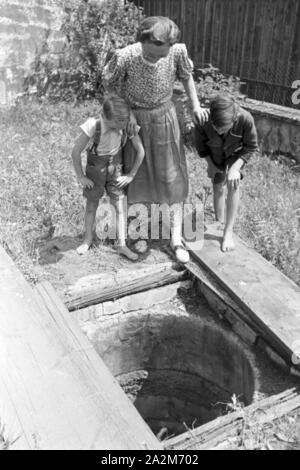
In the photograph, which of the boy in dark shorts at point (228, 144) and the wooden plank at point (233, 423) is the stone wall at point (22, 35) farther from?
the wooden plank at point (233, 423)

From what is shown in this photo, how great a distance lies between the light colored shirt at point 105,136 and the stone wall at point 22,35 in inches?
174

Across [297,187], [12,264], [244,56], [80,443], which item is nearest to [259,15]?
[244,56]

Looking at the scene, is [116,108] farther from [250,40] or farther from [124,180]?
[250,40]

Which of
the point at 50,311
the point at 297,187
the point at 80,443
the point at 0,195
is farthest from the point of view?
the point at 297,187

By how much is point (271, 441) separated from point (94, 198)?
80.2 inches

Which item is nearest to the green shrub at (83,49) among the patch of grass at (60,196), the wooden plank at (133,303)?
the patch of grass at (60,196)

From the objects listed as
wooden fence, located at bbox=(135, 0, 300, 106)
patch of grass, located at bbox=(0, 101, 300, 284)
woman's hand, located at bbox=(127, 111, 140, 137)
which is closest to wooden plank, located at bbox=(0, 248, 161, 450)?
patch of grass, located at bbox=(0, 101, 300, 284)

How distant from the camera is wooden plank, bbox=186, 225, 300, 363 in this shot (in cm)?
286

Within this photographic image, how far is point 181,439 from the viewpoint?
86.6 inches

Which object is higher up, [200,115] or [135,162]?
[200,115]

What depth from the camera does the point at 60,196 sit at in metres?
4.61

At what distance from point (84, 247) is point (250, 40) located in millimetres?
5195

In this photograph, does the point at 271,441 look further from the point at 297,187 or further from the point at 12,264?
the point at 297,187

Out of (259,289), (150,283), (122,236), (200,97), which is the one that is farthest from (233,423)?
(200,97)
